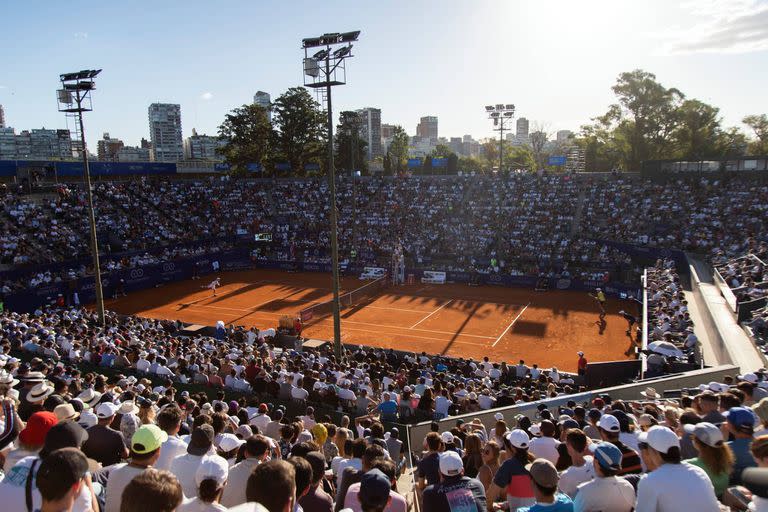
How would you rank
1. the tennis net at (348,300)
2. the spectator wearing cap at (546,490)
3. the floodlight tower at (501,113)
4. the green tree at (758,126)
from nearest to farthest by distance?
the spectator wearing cap at (546,490), the tennis net at (348,300), the floodlight tower at (501,113), the green tree at (758,126)

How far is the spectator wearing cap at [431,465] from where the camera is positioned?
6.43 metres

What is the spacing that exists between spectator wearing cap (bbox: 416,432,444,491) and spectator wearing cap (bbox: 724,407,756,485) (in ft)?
10.9

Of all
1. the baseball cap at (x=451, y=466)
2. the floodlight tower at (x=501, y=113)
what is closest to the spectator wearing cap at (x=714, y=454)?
the baseball cap at (x=451, y=466)

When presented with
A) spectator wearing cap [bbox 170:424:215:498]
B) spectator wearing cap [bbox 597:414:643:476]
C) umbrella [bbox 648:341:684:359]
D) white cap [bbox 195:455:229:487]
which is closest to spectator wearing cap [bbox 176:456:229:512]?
white cap [bbox 195:455:229:487]

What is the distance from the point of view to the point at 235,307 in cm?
3631

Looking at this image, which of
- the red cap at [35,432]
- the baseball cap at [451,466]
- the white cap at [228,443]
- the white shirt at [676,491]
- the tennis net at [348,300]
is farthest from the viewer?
the tennis net at [348,300]

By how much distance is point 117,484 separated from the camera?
16.5 ft

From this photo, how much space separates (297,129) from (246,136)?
6.95 m

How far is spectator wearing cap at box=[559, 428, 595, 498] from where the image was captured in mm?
5662

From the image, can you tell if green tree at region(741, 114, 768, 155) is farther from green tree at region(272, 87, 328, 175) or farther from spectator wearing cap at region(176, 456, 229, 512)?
spectator wearing cap at region(176, 456, 229, 512)

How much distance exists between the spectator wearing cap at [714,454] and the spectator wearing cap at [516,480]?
1.74 meters

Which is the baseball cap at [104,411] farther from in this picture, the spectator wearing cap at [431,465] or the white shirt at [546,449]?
the white shirt at [546,449]

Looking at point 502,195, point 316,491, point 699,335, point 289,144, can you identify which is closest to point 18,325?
point 316,491

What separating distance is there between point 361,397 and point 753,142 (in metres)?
84.0
